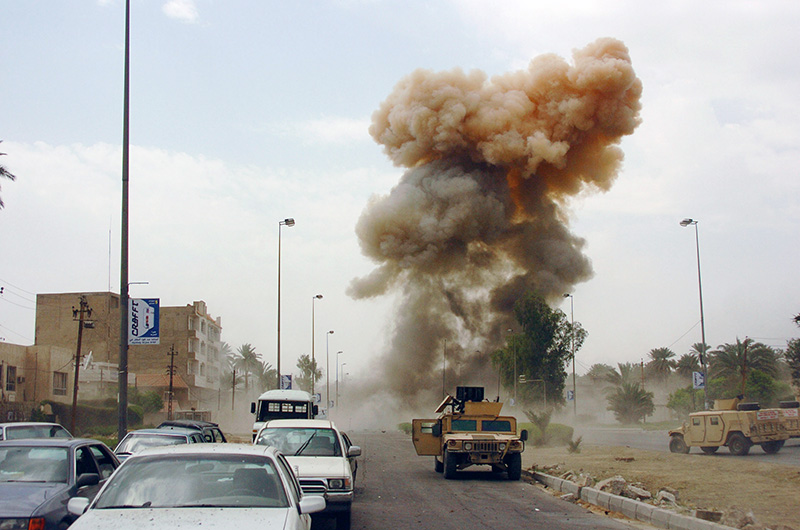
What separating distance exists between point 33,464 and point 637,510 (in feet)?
26.5

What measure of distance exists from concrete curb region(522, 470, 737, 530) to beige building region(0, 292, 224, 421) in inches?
1505

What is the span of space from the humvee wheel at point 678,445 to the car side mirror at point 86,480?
67.4 feet

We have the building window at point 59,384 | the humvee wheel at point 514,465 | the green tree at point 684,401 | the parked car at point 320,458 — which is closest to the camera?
the parked car at point 320,458

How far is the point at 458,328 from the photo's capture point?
5512cm

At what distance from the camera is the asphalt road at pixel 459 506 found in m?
10.0

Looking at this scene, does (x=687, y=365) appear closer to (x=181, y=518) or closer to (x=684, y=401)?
(x=684, y=401)

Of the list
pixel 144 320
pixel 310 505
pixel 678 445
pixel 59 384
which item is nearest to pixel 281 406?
pixel 144 320

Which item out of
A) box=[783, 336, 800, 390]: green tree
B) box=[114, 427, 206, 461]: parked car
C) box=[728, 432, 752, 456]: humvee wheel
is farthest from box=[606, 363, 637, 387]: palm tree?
box=[114, 427, 206, 461]: parked car

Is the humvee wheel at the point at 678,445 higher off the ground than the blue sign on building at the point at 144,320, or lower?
lower

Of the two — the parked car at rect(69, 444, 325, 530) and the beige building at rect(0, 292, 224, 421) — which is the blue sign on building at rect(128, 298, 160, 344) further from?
the beige building at rect(0, 292, 224, 421)

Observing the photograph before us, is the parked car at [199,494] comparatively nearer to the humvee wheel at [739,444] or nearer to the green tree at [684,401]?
the humvee wheel at [739,444]

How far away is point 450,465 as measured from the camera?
16.7m

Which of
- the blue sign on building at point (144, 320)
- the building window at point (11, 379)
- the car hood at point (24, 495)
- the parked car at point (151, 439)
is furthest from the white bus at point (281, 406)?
the building window at point (11, 379)

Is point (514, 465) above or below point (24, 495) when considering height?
below
